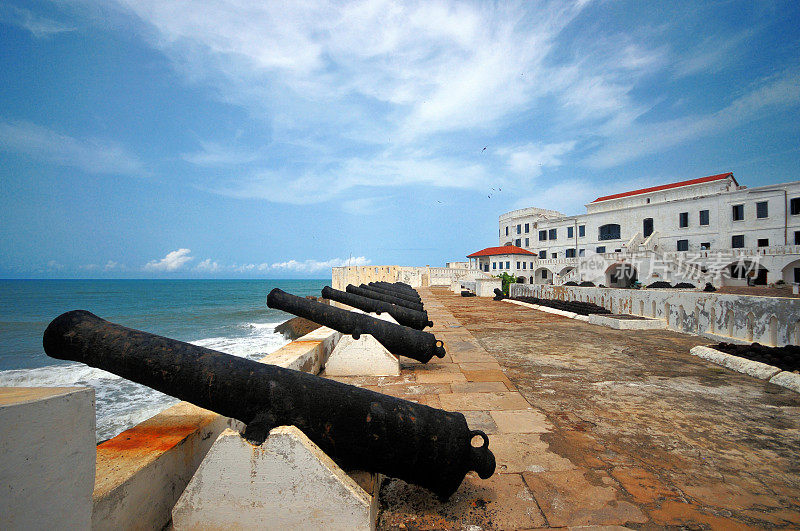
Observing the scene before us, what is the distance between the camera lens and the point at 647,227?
35.9 meters

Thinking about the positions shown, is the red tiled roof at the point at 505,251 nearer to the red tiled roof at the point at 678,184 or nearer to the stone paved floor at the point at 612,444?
the red tiled roof at the point at 678,184

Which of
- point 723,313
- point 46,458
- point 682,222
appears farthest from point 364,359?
point 682,222

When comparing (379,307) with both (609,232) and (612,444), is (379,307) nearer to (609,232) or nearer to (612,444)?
(612,444)

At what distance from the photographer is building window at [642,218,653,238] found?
35.5m

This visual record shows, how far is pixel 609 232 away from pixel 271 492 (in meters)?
44.0

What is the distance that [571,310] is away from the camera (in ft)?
39.2

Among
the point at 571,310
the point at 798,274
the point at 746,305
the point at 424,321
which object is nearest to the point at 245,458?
the point at 424,321

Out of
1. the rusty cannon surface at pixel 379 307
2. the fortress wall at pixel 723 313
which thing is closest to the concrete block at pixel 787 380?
the fortress wall at pixel 723 313

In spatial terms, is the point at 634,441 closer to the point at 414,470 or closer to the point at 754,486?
the point at 754,486

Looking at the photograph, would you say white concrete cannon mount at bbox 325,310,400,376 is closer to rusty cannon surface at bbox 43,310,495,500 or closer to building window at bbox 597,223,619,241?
rusty cannon surface at bbox 43,310,495,500

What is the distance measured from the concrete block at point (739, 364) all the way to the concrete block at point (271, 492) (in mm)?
5437

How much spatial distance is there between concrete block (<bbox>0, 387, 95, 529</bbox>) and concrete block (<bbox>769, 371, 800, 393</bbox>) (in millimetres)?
6093

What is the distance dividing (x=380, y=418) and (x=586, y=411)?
2.64 m

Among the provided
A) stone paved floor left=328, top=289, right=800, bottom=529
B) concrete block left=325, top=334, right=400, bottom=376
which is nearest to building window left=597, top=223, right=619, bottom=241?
stone paved floor left=328, top=289, right=800, bottom=529
